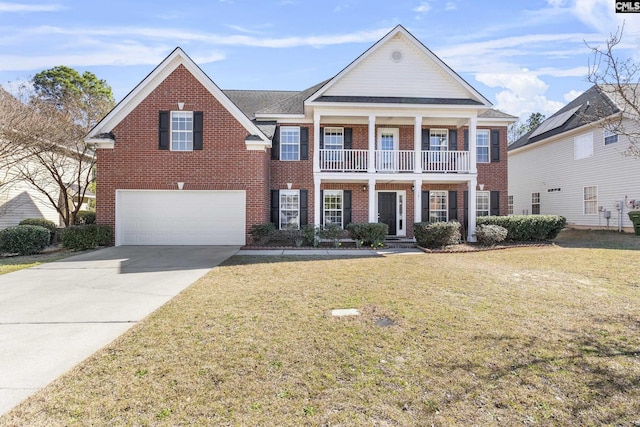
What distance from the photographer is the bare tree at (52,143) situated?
1260 centimetres

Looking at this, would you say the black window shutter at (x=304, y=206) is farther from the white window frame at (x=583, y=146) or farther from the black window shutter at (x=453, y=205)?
the white window frame at (x=583, y=146)

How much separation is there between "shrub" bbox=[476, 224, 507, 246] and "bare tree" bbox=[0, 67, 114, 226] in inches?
717

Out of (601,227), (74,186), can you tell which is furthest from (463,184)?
(74,186)

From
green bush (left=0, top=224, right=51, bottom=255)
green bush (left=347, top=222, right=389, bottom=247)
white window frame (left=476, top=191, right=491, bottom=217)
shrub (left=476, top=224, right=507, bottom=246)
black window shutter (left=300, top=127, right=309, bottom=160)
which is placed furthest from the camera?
white window frame (left=476, top=191, right=491, bottom=217)

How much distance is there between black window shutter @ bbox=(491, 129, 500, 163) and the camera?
1652 centimetres

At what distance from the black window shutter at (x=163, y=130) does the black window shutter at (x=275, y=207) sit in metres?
4.95

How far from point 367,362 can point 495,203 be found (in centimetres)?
1572

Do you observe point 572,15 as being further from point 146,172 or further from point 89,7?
point 146,172

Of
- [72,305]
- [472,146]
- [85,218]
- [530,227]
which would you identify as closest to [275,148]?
[472,146]

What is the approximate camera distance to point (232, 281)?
7281mm

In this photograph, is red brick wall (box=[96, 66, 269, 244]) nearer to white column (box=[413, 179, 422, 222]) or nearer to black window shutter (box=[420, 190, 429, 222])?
white column (box=[413, 179, 422, 222])

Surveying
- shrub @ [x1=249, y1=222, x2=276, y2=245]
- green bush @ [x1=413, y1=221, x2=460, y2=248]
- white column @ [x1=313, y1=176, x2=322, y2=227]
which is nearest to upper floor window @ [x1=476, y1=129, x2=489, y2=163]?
green bush @ [x1=413, y1=221, x2=460, y2=248]

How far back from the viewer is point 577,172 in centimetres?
1856

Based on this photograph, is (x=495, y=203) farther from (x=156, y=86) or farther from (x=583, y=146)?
(x=156, y=86)
